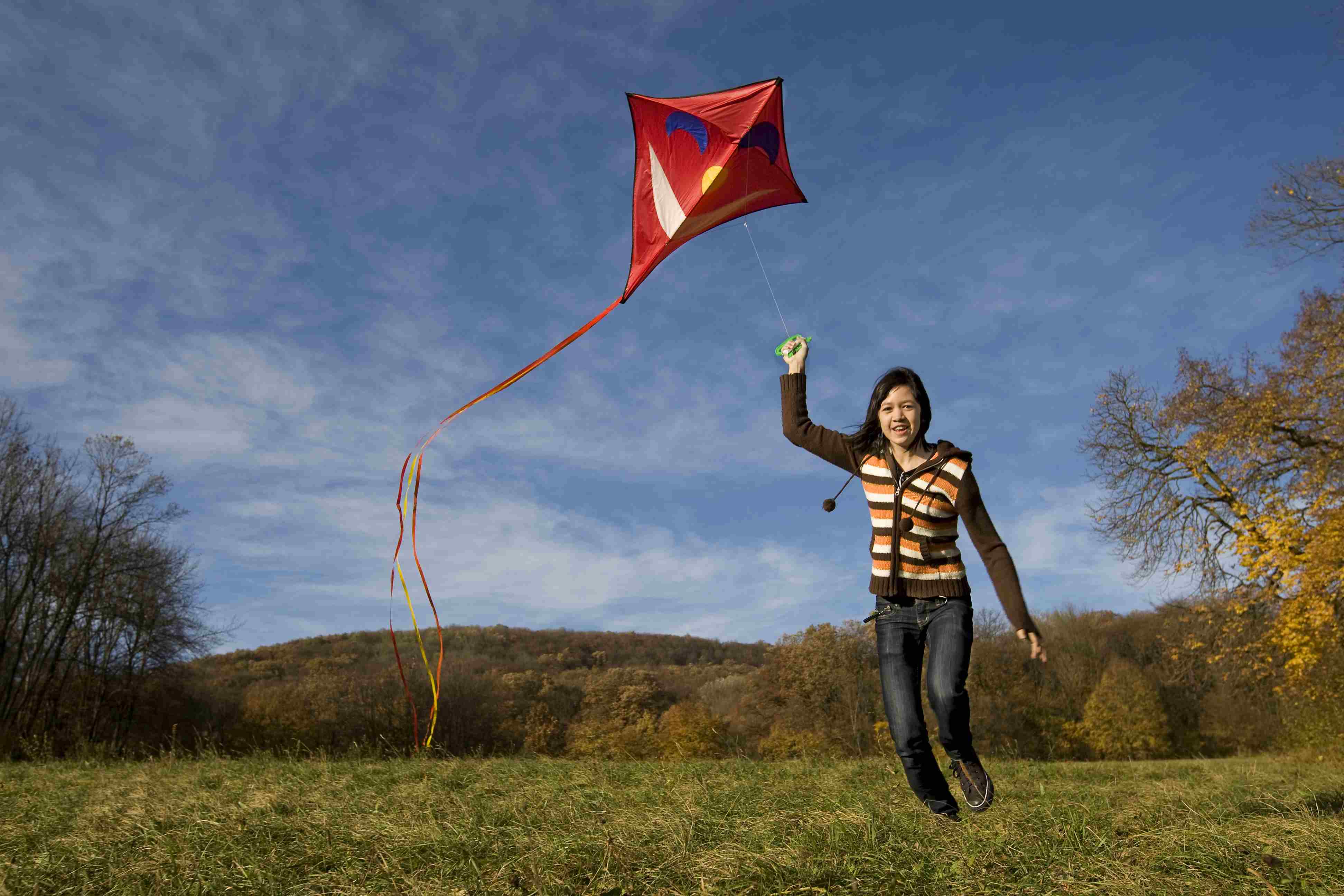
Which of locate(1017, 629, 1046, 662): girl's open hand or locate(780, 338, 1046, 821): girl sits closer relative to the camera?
locate(1017, 629, 1046, 662): girl's open hand

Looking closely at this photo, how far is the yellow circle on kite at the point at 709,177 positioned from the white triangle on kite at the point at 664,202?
0.22m

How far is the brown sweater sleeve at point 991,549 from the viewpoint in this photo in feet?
13.9

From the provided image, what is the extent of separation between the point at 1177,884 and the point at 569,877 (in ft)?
7.23

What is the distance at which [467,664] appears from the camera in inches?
1497

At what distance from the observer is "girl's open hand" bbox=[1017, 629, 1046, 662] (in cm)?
403

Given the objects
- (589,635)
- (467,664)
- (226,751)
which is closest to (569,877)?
(226,751)

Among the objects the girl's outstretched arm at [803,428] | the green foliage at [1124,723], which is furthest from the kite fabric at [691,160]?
the green foliage at [1124,723]

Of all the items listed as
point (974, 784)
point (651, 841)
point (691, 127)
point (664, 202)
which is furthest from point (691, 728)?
point (651, 841)

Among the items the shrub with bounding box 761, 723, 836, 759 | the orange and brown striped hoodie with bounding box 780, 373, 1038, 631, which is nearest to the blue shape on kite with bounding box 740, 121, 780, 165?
the orange and brown striped hoodie with bounding box 780, 373, 1038, 631

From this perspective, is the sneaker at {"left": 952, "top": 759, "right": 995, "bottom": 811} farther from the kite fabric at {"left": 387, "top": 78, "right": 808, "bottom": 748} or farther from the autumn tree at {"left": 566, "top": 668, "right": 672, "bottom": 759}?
the autumn tree at {"left": 566, "top": 668, "right": 672, "bottom": 759}

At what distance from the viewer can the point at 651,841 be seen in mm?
3645

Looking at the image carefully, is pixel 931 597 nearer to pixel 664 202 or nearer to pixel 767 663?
pixel 664 202

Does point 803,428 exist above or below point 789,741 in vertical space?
above

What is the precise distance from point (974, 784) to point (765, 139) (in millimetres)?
4978
